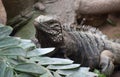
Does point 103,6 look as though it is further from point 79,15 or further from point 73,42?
point 73,42

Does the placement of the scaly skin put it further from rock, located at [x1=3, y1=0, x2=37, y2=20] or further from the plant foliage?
the plant foliage

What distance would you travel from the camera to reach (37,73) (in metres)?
0.95

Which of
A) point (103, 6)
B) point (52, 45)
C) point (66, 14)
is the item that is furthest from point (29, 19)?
point (52, 45)

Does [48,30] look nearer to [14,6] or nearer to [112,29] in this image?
[14,6]

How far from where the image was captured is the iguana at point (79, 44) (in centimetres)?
212

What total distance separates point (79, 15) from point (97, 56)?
1.02m

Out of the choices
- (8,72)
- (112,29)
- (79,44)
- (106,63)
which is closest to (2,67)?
(8,72)

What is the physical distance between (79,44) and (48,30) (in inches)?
21.2

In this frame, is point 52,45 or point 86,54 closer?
point 52,45

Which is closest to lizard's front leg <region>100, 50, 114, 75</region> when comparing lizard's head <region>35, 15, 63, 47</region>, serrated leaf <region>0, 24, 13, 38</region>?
lizard's head <region>35, 15, 63, 47</region>

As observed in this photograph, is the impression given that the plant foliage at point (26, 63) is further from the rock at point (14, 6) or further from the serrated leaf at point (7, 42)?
the rock at point (14, 6)

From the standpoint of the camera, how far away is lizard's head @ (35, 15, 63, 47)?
208cm

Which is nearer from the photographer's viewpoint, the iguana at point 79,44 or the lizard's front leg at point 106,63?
the iguana at point 79,44

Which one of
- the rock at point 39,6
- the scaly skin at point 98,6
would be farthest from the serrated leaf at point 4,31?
the rock at point 39,6
